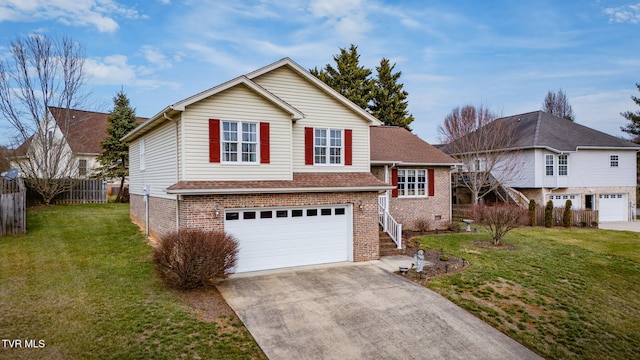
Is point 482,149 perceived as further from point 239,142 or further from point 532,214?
point 239,142

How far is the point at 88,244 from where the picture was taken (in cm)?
1347

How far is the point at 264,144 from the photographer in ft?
39.4

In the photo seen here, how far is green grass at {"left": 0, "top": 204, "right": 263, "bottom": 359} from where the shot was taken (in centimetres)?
645

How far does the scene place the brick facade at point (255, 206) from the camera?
35.3 ft

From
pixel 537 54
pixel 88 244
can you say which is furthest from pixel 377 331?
pixel 537 54

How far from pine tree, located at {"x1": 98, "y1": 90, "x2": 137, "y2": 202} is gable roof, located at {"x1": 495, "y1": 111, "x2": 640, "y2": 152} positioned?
92.0 ft

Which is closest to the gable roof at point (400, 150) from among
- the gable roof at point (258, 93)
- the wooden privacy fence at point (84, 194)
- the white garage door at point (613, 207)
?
the gable roof at point (258, 93)

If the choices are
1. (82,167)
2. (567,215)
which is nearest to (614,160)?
(567,215)

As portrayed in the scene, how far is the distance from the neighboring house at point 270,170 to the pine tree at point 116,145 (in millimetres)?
15496

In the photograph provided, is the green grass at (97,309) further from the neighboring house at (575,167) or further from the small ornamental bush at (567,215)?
the neighboring house at (575,167)

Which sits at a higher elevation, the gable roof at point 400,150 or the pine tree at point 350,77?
the pine tree at point 350,77

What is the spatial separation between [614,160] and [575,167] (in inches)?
155

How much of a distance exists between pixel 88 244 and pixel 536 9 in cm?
2154

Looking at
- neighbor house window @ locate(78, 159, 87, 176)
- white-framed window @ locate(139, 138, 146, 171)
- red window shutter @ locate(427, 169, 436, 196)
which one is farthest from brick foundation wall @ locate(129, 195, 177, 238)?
neighbor house window @ locate(78, 159, 87, 176)
